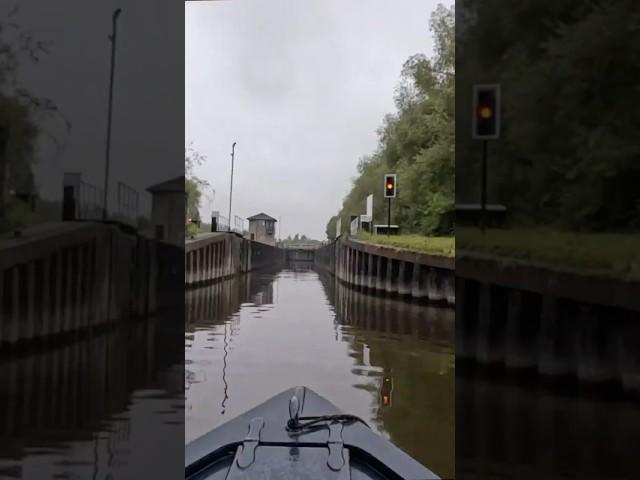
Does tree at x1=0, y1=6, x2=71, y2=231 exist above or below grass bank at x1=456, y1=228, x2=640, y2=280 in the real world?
above

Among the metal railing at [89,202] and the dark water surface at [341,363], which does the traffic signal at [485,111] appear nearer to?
the dark water surface at [341,363]

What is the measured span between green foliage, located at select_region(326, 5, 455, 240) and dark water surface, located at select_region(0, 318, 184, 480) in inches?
316

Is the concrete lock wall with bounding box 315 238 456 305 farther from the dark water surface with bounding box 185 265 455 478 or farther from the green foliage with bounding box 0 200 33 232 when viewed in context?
the green foliage with bounding box 0 200 33 232

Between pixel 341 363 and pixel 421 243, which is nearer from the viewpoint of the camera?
pixel 341 363

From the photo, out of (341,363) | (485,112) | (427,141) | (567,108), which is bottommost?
(341,363)

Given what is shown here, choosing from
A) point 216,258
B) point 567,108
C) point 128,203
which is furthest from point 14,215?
point 216,258

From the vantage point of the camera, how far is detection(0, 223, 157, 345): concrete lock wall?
6.45 metres

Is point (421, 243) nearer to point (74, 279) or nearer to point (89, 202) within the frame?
point (74, 279)

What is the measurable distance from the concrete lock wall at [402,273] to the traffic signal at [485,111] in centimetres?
916

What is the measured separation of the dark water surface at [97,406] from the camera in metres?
5.07

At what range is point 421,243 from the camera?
46.3 ft

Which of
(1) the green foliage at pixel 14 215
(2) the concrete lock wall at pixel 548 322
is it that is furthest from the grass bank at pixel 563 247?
(1) the green foliage at pixel 14 215

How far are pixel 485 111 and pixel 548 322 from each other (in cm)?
282

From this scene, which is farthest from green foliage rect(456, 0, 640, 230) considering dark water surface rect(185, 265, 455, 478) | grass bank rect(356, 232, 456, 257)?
grass bank rect(356, 232, 456, 257)
